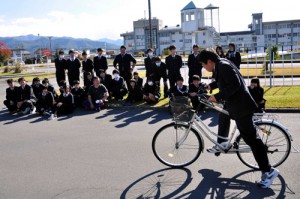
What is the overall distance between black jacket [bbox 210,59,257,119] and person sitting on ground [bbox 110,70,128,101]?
834 cm

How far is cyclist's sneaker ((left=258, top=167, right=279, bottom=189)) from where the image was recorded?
15.8 ft

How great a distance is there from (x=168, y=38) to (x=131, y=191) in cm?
10469

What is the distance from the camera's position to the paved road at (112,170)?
191 inches

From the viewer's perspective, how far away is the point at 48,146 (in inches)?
298

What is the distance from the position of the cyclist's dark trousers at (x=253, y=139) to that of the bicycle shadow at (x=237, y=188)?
297 millimetres

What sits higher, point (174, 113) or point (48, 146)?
point (174, 113)

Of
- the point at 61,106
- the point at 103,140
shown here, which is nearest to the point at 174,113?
the point at 103,140

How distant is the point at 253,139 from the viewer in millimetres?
4816

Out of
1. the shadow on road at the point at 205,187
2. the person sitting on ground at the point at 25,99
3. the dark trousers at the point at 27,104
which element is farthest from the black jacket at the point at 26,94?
the shadow on road at the point at 205,187

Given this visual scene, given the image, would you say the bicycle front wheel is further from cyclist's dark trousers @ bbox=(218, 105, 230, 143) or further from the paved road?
cyclist's dark trousers @ bbox=(218, 105, 230, 143)

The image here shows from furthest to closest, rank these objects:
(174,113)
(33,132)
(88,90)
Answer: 1. (88,90)
2. (33,132)
3. (174,113)

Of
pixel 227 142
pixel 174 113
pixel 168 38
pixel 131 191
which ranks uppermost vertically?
pixel 168 38

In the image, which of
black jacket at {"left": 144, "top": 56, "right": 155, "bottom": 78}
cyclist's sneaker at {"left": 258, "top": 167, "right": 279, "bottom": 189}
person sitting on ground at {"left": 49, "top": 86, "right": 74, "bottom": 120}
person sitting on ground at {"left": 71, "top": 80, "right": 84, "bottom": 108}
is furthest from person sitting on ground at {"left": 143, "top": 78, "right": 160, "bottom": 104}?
cyclist's sneaker at {"left": 258, "top": 167, "right": 279, "bottom": 189}

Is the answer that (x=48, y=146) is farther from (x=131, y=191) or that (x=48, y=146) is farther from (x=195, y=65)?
(x=195, y=65)
